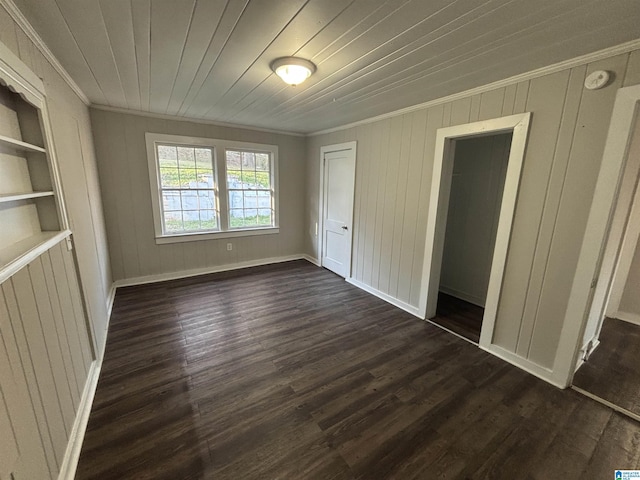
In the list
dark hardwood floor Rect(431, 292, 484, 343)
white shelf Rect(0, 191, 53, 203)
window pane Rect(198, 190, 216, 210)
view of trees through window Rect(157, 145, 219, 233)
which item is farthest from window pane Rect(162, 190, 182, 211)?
dark hardwood floor Rect(431, 292, 484, 343)

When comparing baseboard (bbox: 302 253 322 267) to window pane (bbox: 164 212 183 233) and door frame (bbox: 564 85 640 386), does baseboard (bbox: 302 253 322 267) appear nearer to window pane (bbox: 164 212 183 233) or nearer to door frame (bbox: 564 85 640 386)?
window pane (bbox: 164 212 183 233)

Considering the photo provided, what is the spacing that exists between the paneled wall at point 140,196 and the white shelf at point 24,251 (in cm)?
234

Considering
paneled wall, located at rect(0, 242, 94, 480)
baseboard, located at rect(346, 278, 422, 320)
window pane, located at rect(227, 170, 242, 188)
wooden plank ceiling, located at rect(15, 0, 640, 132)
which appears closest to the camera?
paneled wall, located at rect(0, 242, 94, 480)

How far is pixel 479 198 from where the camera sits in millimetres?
3521

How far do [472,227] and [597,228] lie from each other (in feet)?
6.00

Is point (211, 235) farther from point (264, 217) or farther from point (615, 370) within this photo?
point (615, 370)

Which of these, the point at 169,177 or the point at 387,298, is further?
the point at 169,177

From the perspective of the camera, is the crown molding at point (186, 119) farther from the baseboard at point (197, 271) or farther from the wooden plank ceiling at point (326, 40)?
the baseboard at point (197, 271)

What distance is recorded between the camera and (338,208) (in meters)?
4.35

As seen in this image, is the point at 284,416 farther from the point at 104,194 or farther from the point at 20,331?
the point at 104,194

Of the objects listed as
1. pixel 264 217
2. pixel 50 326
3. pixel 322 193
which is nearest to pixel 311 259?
pixel 264 217

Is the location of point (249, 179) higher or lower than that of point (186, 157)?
lower

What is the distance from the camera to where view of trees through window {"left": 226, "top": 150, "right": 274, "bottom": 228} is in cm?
447

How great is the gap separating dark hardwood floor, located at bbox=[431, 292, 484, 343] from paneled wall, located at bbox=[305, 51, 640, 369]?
0.38m
